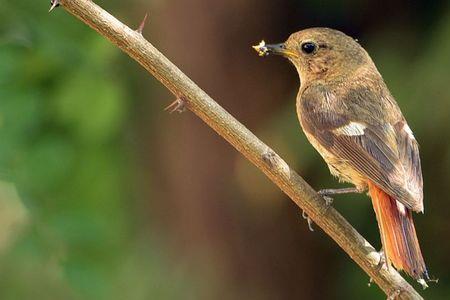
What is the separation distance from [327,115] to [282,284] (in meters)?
2.34

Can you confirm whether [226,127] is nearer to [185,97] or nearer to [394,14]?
[185,97]

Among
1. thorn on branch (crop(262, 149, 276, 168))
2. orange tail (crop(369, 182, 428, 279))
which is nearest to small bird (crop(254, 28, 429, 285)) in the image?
orange tail (crop(369, 182, 428, 279))

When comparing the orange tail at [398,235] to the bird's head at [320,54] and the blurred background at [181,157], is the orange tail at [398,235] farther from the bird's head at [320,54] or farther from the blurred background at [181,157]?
Answer: the blurred background at [181,157]

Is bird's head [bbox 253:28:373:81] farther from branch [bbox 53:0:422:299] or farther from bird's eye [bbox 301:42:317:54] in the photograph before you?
branch [bbox 53:0:422:299]

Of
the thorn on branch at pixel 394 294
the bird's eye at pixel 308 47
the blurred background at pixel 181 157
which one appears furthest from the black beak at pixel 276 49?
the thorn on branch at pixel 394 294

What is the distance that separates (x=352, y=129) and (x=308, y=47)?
0.64 m

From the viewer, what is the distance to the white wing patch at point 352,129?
4355mm

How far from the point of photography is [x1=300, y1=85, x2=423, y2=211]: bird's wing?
407 centimetres

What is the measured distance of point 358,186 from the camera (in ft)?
14.2

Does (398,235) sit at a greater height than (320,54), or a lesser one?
lesser

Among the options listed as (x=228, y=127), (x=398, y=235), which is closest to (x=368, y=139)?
(x=398, y=235)

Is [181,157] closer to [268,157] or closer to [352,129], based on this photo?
[352,129]

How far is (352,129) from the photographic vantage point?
439 cm

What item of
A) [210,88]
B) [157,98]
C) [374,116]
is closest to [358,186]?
[374,116]
